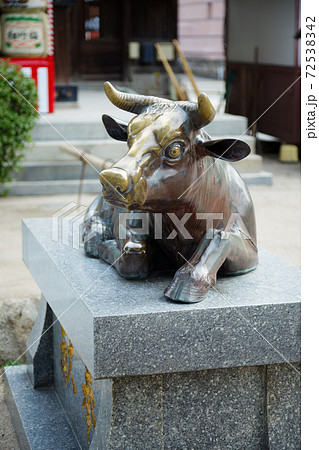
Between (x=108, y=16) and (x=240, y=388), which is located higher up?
(x=108, y=16)

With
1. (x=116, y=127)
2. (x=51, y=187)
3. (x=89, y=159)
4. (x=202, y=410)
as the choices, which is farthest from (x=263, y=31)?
(x=202, y=410)

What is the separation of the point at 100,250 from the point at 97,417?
74 centimetres

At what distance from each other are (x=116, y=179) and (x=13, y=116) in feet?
21.0

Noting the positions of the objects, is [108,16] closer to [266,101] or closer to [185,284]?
[266,101]

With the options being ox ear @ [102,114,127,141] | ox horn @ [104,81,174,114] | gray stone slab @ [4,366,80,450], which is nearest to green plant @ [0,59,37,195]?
gray stone slab @ [4,366,80,450]

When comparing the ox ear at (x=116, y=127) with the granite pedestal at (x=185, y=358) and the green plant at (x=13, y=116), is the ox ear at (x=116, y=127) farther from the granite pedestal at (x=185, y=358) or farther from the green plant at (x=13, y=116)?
the green plant at (x=13, y=116)

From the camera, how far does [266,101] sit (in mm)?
13750

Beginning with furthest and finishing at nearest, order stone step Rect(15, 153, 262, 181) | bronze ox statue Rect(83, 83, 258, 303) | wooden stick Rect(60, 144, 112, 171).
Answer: stone step Rect(15, 153, 262, 181) < wooden stick Rect(60, 144, 112, 171) < bronze ox statue Rect(83, 83, 258, 303)

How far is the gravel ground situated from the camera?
18.1 feet

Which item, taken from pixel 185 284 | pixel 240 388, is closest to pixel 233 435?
pixel 240 388

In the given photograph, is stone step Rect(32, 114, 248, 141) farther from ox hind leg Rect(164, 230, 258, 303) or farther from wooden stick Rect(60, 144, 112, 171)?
ox hind leg Rect(164, 230, 258, 303)

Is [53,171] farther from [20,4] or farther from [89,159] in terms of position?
[20,4]

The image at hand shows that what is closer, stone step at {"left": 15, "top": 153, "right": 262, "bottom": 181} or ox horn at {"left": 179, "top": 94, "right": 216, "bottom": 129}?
ox horn at {"left": 179, "top": 94, "right": 216, "bottom": 129}

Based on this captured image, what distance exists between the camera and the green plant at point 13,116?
8492mm
